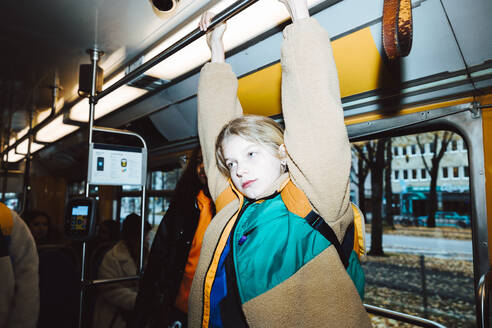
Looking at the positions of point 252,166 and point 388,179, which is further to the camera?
point 388,179

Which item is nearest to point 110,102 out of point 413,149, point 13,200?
point 13,200

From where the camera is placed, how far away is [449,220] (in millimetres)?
9312

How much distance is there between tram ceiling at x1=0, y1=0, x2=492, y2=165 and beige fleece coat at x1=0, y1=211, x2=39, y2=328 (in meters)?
1.33

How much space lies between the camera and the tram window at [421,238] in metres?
7.46

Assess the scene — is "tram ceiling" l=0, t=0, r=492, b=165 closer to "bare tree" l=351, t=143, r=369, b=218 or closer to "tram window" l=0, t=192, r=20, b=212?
"tram window" l=0, t=192, r=20, b=212

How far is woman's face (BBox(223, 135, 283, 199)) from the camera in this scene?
111 centimetres

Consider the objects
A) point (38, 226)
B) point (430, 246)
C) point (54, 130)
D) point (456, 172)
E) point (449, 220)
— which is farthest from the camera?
point (430, 246)

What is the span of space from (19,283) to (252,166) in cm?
Answer: 203

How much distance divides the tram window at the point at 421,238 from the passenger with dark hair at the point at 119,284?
5705 millimetres

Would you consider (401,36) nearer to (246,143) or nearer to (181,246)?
(246,143)

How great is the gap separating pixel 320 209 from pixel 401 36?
2.04ft

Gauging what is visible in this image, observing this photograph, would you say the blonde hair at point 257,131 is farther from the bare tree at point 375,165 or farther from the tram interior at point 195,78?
the bare tree at point 375,165

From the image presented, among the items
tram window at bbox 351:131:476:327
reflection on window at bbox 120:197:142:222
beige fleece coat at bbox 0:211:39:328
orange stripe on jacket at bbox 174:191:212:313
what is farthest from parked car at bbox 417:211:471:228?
beige fleece coat at bbox 0:211:39:328

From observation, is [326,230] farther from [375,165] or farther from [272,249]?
[375,165]
